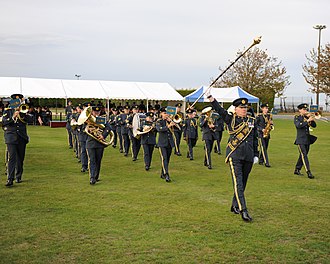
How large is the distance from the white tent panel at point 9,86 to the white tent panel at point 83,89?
11.1 ft

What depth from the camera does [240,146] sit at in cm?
761

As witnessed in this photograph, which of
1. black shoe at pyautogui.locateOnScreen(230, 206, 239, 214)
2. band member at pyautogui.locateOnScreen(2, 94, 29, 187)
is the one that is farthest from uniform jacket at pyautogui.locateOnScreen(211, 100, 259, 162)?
band member at pyautogui.locateOnScreen(2, 94, 29, 187)

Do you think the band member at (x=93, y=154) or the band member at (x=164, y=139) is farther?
the band member at (x=164, y=139)

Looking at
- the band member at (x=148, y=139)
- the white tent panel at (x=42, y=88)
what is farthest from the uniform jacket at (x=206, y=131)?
the white tent panel at (x=42, y=88)

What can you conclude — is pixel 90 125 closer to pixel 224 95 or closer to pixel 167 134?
pixel 167 134

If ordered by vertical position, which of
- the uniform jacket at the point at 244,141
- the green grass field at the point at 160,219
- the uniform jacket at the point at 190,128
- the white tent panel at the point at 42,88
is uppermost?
the white tent panel at the point at 42,88

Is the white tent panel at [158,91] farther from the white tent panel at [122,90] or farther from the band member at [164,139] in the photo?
the band member at [164,139]

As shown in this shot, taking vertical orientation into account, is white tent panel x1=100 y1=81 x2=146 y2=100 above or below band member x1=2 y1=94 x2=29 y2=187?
above

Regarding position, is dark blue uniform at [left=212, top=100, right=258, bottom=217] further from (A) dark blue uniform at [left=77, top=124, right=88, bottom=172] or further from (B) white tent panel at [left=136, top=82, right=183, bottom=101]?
(B) white tent panel at [left=136, top=82, right=183, bottom=101]

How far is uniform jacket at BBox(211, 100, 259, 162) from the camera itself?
7.59 meters

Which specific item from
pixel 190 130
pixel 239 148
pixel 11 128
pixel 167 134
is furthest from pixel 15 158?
pixel 190 130

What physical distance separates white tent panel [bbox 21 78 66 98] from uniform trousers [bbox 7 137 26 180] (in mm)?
20805

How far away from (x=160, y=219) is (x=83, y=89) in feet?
87.2

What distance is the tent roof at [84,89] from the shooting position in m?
31.0
